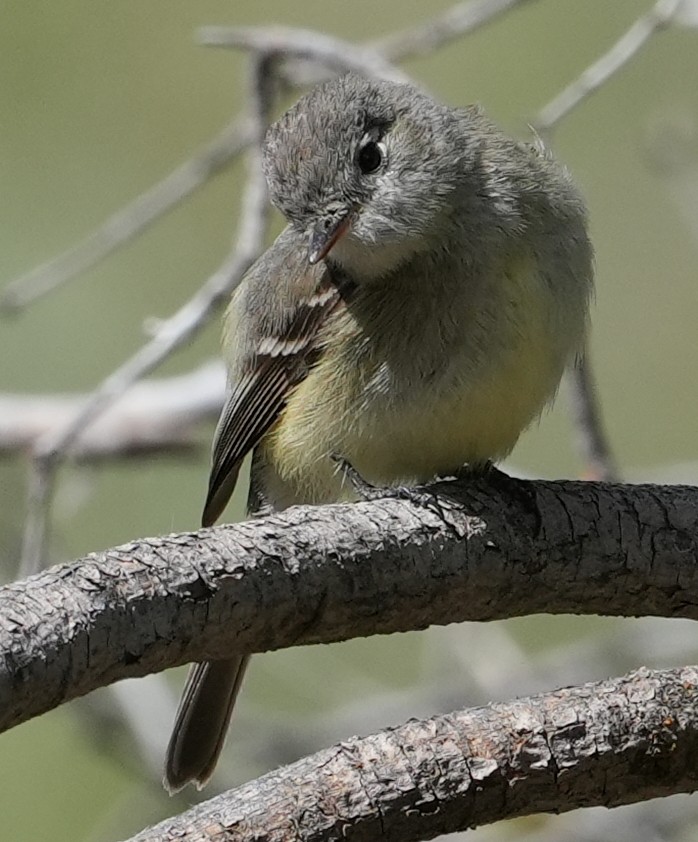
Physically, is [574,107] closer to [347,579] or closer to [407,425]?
[407,425]

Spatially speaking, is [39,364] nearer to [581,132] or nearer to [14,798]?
[14,798]

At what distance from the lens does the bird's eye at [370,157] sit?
125 inches

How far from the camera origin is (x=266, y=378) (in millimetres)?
3463

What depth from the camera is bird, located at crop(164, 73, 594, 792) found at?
9.89 ft

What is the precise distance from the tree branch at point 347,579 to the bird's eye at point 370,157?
2.54ft

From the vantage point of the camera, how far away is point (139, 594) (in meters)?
2.10

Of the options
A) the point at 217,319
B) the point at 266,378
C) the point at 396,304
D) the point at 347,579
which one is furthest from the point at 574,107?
the point at 217,319

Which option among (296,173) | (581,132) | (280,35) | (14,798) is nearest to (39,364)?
(14,798)

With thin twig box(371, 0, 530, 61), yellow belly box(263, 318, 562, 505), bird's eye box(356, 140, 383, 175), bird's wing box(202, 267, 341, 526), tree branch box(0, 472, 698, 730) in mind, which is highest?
thin twig box(371, 0, 530, 61)

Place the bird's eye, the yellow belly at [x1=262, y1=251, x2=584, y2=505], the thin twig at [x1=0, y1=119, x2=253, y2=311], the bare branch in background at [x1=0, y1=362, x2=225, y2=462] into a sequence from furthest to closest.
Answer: the bare branch in background at [x1=0, y1=362, x2=225, y2=462] → the thin twig at [x1=0, y1=119, x2=253, y2=311] → the bird's eye → the yellow belly at [x1=262, y1=251, x2=584, y2=505]

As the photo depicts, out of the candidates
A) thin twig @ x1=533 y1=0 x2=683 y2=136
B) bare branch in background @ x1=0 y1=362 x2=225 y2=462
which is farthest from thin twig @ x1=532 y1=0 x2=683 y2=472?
bare branch in background @ x1=0 y1=362 x2=225 y2=462

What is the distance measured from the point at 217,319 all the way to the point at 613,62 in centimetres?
233

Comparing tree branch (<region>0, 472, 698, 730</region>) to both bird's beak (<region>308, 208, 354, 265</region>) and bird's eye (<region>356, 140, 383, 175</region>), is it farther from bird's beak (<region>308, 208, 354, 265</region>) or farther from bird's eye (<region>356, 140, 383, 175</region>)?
bird's eye (<region>356, 140, 383, 175</region>)

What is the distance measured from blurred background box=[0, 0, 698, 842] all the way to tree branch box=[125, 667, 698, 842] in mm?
2206
